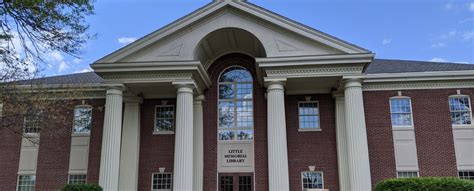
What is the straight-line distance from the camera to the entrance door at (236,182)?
72.4 ft

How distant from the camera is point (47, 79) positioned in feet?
88.1

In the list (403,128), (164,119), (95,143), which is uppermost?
(164,119)

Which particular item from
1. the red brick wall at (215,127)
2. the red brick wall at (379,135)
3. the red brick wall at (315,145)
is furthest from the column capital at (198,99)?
the red brick wall at (379,135)

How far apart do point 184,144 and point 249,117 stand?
459 cm

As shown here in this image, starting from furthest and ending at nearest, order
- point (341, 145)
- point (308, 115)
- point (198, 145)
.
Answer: point (308, 115), point (198, 145), point (341, 145)

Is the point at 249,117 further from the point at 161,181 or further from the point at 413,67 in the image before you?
the point at 413,67

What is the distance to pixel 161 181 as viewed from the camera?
2256 cm

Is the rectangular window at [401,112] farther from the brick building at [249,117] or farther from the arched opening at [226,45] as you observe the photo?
the arched opening at [226,45]

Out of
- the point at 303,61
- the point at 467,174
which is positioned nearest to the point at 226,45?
the point at 303,61

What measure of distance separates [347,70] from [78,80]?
15610 mm

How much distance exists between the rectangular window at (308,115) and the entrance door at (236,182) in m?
3.74

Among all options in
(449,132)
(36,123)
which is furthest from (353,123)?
(36,123)

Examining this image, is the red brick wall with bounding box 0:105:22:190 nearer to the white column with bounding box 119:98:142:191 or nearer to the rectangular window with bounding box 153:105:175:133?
the white column with bounding box 119:98:142:191

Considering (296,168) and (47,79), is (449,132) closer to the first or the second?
(296,168)
